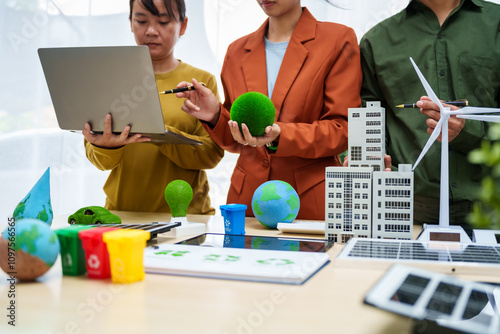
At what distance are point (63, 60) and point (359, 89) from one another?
1.05 m

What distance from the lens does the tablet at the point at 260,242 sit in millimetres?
1129

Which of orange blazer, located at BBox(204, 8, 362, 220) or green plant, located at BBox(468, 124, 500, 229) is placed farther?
orange blazer, located at BBox(204, 8, 362, 220)

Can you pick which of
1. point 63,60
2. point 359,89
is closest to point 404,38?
point 359,89

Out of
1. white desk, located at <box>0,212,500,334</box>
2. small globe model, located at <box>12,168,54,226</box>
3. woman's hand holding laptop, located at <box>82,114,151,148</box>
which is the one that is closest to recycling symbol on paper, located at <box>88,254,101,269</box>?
white desk, located at <box>0,212,500,334</box>

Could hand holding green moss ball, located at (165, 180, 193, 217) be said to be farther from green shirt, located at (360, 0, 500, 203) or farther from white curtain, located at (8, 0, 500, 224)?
white curtain, located at (8, 0, 500, 224)

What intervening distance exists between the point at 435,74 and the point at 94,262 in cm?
140

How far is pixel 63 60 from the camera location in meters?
1.55

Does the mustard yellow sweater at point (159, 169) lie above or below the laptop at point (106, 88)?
below

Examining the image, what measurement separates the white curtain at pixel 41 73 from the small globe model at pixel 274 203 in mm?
1621

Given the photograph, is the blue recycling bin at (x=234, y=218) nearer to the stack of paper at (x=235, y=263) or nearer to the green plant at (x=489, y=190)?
the stack of paper at (x=235, y=263)

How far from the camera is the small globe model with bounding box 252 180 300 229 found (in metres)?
1.44

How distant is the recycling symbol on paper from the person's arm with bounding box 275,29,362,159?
81 cm

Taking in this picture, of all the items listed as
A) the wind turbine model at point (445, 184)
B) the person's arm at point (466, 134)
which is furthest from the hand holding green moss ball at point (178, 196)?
the person's arm at point (466, 134)

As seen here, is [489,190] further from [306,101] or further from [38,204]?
[306,101]
